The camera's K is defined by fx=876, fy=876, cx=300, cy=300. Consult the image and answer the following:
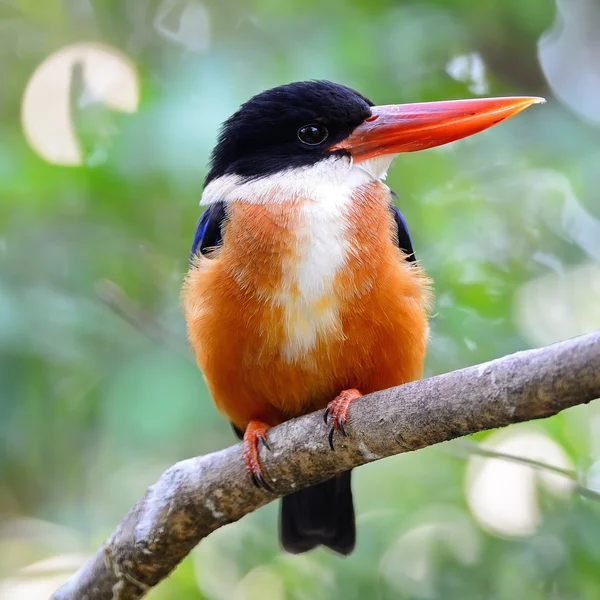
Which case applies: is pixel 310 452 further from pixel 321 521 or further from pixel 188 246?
pixel 188 246

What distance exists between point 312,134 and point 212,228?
558 mm

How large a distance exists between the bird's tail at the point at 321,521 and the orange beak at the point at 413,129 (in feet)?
4.71

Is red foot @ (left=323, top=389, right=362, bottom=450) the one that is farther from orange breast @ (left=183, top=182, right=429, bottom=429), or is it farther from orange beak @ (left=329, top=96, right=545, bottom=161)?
orange beak @ (left=329, top=96, right=545, bottom=161)

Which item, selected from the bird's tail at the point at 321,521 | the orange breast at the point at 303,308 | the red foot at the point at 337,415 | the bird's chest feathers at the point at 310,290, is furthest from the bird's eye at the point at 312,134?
the bird's tail at the point at 321,521

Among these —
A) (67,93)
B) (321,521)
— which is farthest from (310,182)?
(67,93)

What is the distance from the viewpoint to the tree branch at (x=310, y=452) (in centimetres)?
225

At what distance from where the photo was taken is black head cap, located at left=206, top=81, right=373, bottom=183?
11.6ft

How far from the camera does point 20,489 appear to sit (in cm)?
588

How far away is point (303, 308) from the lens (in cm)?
314

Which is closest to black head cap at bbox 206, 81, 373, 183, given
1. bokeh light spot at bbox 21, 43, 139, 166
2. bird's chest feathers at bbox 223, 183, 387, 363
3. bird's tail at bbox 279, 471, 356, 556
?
bird's chest feathers at bbox 223, 183, 387, 363

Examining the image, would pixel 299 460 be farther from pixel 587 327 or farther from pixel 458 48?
pixel 458 48

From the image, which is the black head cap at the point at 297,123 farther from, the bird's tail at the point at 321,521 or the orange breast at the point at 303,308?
the bird's tail at the point at 321,521

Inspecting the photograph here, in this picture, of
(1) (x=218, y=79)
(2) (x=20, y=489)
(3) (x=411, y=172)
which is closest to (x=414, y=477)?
(3) (x=411, y=172)

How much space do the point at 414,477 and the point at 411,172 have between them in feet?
5.34
